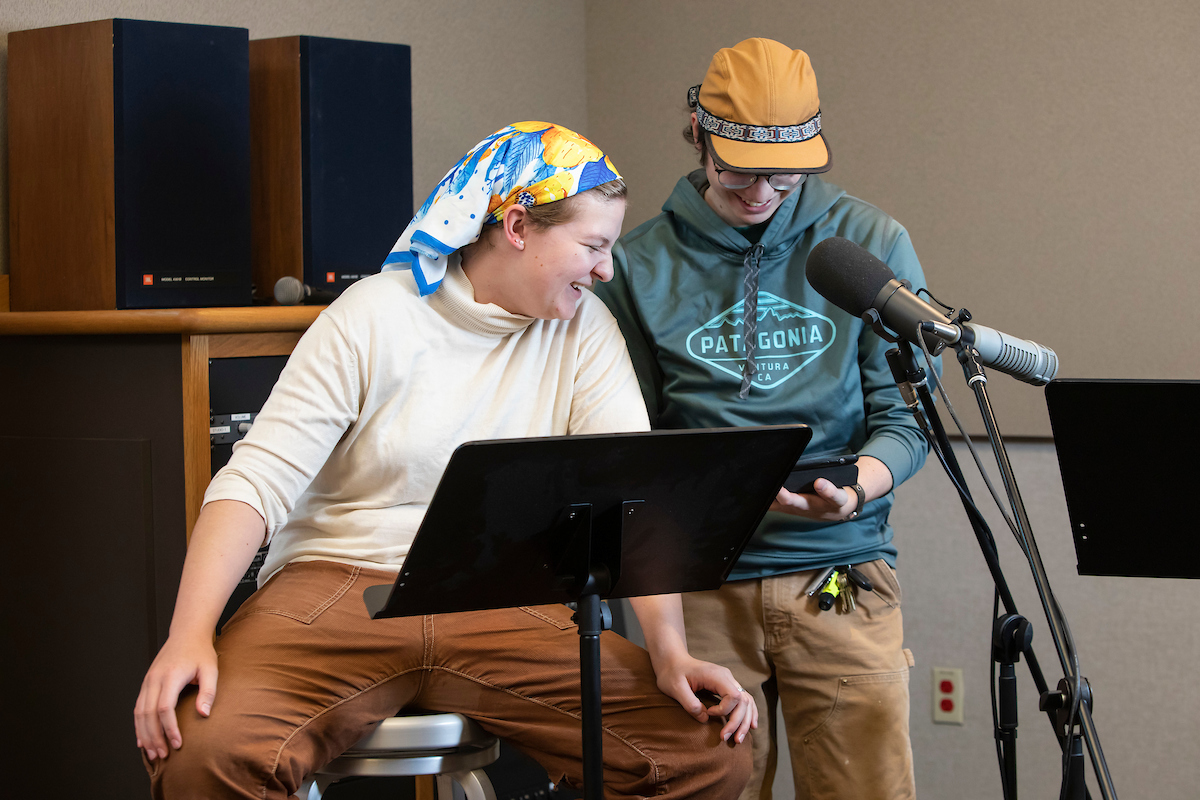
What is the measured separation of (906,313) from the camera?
1.03 m

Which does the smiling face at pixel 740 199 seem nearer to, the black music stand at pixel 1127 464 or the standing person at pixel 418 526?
the standing person at pixel 418 526

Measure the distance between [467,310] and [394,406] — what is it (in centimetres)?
16

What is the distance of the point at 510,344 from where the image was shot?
1.45 metres

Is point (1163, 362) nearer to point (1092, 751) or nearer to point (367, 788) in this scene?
point (1092, 751)

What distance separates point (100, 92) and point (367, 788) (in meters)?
1.24

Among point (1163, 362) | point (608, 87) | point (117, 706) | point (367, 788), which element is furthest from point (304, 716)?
point (608, 87)

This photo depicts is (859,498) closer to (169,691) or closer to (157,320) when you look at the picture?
(169,691)

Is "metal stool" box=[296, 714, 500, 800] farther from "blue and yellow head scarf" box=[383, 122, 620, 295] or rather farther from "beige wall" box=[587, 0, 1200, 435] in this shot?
"beige wall" box=[587, 0, 1200, 435]

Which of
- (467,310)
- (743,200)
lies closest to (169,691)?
(467,310)

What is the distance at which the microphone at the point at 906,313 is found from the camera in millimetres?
984

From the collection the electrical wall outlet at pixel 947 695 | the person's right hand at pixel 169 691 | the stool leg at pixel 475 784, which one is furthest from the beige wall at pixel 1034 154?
the person's right hand at pixel 169 691

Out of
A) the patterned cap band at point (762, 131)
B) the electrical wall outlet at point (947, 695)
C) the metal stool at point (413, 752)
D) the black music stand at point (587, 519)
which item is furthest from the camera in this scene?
the electrical wall outlet at point (947, 695)

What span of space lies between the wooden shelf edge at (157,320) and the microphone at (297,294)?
0.19 feet

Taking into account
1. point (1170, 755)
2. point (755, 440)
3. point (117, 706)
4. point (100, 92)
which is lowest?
point (1170, 755)
